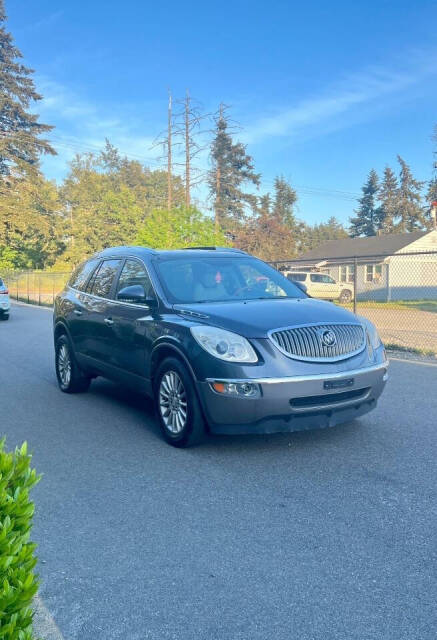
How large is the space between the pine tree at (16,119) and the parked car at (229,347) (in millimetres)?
54186

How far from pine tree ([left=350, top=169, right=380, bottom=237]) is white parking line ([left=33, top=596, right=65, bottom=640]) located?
3277 inches

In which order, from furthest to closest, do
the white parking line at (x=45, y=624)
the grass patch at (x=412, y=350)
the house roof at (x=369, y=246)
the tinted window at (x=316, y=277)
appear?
the house roof at (x=369, y=246)
the tinted window at (x=316, y=277)
the grass patch at (x=412, y=350)
the white parking line at (x=45, y=624)

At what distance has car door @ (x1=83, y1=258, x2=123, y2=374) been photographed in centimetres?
666

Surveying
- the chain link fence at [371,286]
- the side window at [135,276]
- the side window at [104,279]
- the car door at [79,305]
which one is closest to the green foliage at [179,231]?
the chain link fence at [371,286]

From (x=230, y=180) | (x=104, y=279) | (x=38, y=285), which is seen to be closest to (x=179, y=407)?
(x=104, y=279)

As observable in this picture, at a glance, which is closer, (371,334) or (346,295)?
(371,334)

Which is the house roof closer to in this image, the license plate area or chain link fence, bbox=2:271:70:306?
chain link fence, bbox=2:271:70:306

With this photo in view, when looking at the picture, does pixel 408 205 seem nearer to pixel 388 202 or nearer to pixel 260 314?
pixel 388 202

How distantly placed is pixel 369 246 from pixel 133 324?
43478mm

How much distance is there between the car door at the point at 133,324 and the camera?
5.81 meters

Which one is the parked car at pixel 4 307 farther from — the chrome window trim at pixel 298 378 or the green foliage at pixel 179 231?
the chrome window trim at pixel 298 378

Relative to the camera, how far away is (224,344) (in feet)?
16.1

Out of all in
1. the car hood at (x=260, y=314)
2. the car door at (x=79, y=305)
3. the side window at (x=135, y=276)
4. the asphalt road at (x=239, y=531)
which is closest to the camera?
the asphalt road at (x=239, y=531)

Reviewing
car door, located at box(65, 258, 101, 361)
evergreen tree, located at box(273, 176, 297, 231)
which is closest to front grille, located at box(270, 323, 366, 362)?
car door, located at box(65, 258, 101, 361)
